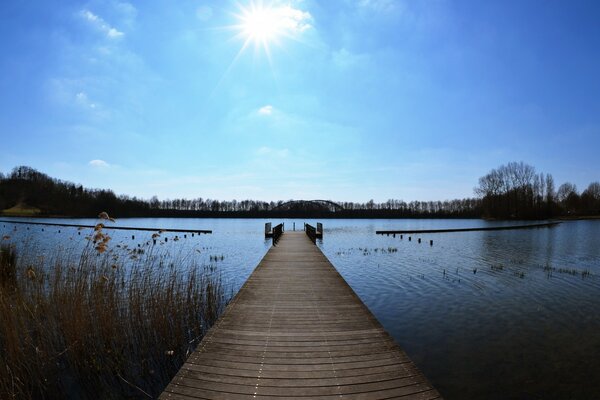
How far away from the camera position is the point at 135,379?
5887mm

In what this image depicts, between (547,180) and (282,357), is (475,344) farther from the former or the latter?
(547,180)

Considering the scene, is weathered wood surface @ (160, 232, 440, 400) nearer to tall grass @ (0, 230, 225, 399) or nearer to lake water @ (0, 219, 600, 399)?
tall grass @ (0, 230, 225, 399)

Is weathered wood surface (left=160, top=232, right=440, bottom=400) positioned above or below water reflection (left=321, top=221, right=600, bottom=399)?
above

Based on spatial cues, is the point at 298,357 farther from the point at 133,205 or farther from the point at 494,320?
the point at 133,205

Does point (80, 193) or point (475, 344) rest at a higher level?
point (80, 193)

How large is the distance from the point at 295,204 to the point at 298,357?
534 feet

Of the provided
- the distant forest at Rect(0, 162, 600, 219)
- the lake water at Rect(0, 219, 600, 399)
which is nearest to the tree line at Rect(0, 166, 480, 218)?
the distant forest at Rect(0, 162, 600, 219)

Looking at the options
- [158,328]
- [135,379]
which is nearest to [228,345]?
[135,379]

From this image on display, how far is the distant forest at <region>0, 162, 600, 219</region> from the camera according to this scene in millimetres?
88812

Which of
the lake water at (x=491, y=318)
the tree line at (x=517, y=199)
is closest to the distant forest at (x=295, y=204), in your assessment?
the tree line at (x=517, y=199)

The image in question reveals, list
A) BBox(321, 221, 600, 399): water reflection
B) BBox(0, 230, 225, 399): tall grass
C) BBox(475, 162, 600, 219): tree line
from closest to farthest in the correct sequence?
BBox(0, 230, 225, 399): tall grass → BBox(321, 221, 600, 399): water reflection → BBox(475, 162, 600, 219): tree line

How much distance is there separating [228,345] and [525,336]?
23.9ft

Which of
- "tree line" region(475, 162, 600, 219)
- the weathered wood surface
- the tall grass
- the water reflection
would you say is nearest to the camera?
the weathered wood surface

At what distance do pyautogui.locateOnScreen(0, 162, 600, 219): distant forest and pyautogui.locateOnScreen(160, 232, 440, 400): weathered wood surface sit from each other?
9665cm
